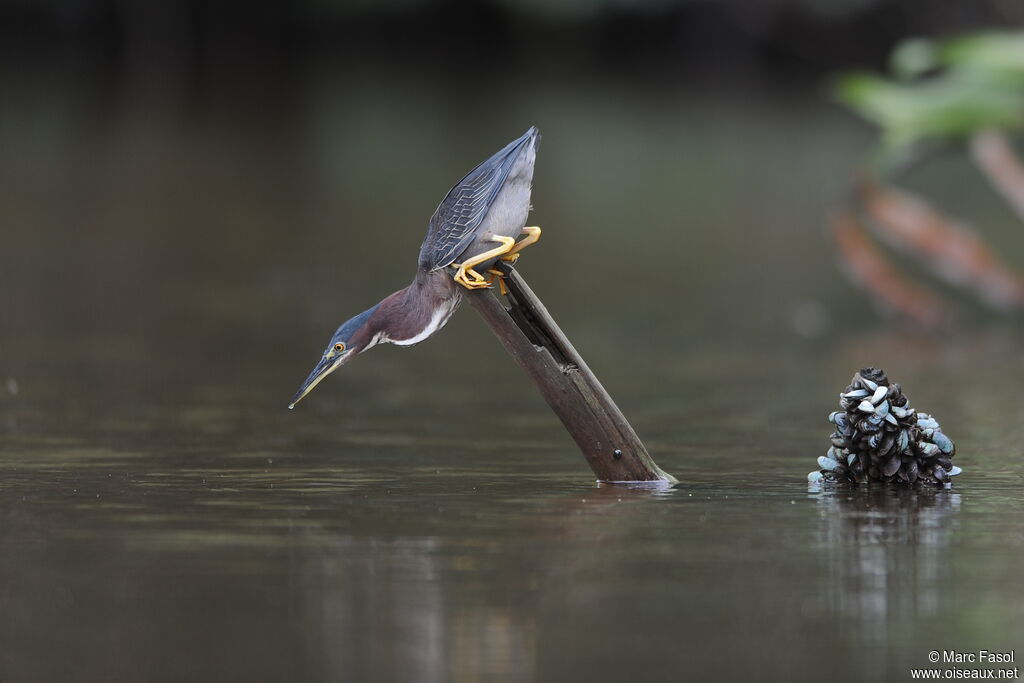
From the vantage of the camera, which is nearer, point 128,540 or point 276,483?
point 128,540

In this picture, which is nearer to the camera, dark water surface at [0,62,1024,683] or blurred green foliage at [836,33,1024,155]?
dark water surface at [0,62,1024,683]

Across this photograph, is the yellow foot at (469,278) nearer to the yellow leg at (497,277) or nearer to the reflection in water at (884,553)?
the yellow leg at (497,277)

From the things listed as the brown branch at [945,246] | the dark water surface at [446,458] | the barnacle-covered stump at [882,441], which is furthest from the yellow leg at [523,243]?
the brown branch at [945,246]

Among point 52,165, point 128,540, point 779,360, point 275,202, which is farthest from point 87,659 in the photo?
point 52,165

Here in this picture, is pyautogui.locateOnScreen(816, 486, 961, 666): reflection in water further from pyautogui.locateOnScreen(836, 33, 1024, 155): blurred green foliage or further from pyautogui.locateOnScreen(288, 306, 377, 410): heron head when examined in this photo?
pyautogui.locateOnScreen(836, 33, 1024, 155): blurred green foliage

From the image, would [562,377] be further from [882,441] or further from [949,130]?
[949,130]

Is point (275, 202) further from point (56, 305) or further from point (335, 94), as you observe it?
point (335, 94)

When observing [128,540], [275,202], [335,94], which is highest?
[335,94]


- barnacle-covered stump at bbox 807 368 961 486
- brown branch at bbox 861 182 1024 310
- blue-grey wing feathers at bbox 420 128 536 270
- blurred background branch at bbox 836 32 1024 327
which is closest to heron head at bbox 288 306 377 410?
blue-grey wing feathers at bbox 420 128 536 270
